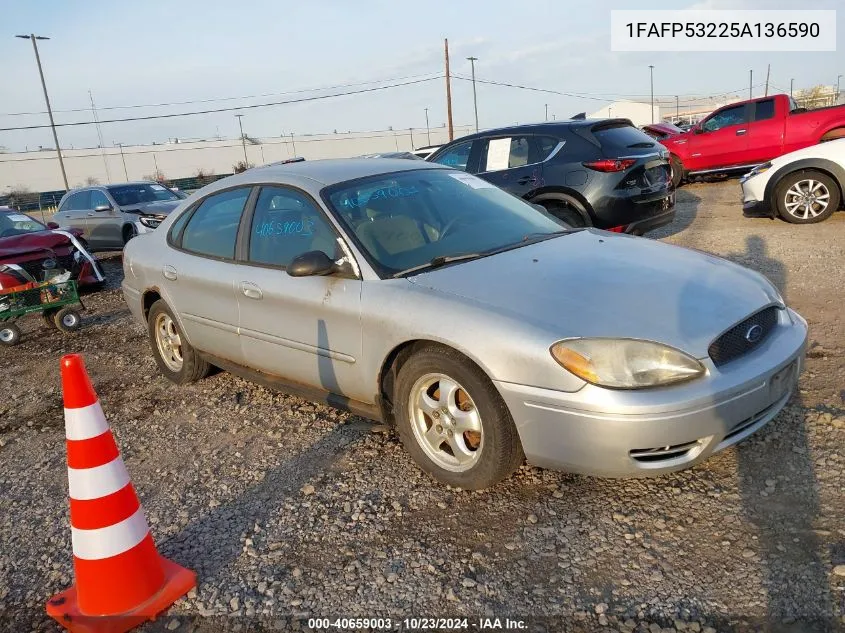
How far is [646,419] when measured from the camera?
2.64 meters

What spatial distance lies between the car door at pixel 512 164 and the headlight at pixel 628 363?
5.09m

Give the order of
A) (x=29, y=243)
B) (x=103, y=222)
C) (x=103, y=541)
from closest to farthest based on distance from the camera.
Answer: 1. (x=103, y=541)
2. (x=29, y=243)
3. (x=103, y=222)

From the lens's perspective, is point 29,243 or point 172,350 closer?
point 172,350

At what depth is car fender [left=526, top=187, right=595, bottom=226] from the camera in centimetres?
739

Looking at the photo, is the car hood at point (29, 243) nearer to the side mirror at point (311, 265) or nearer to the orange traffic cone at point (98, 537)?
the side mirror at point (311, 265)

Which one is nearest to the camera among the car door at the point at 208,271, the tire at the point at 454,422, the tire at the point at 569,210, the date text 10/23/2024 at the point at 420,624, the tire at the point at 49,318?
the date text 10/23/2024 at the point at 420,624

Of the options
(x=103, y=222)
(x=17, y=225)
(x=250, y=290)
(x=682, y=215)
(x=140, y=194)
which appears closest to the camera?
(x=250, y=290)

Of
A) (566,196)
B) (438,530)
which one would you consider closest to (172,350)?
(438,530)

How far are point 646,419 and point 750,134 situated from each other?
1359 cm

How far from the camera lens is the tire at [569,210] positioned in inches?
295

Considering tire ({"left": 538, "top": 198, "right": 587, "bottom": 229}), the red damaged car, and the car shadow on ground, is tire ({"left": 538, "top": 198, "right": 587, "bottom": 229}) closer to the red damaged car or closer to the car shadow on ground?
the car shadow on ground

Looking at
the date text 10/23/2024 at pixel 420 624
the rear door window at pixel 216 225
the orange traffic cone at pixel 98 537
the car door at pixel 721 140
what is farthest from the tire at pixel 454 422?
the car door at pixel 721 140

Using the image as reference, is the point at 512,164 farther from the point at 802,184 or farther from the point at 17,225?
the point at 17,225

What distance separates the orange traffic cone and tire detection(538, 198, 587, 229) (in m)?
5.76
